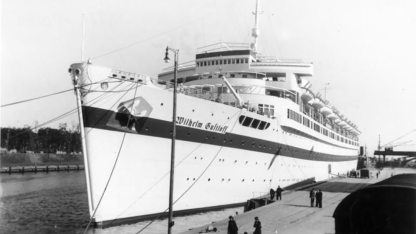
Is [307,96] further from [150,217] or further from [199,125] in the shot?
[150,217]

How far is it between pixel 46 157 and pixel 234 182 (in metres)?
61.8

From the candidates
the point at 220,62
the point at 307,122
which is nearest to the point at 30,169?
the point at 220,62

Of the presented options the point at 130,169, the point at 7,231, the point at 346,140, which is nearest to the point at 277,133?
the point at 130,169

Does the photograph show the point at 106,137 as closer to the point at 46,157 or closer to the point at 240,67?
the point at 240,67

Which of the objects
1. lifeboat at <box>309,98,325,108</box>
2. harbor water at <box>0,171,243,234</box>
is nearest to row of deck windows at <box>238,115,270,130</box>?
harbor water at <box>0,171,243,234</box>

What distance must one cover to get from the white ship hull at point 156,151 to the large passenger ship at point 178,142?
40 mm

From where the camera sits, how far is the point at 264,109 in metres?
23.2

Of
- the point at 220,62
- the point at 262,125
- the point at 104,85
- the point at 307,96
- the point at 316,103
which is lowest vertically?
the point at 262,125

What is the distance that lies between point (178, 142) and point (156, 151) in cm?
116

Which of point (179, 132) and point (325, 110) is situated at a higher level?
point (325, 110)

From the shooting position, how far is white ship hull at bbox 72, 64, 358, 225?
14.4m

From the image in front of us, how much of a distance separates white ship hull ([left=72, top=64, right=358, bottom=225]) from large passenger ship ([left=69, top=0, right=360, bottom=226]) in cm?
4

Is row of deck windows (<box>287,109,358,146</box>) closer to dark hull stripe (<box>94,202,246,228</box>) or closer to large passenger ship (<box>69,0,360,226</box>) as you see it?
large passenger ship (<box>69,0,360,226</box>)

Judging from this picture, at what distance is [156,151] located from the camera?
15617mm
